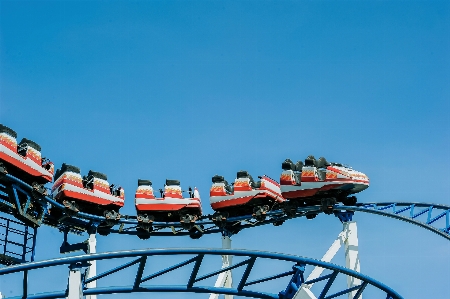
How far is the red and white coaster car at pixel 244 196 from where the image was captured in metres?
18.2

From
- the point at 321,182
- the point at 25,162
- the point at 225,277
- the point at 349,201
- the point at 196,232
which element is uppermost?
the point at 25,162

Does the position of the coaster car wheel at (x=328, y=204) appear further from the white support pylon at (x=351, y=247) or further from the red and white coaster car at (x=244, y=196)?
the red and white coaster car at (x=244, y=196)

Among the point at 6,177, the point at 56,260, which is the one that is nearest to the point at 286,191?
the point at 6,177

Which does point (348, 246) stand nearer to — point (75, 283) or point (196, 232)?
point (196, 232)

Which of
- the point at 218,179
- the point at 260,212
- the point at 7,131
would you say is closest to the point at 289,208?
the point at 260,212

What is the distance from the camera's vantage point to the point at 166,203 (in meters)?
18.3

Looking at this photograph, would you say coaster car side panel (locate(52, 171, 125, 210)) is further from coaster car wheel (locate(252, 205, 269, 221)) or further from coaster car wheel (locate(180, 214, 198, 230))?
coaster car wheel (locate(252, 205, 269, 221))

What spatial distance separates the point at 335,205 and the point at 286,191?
132 cm

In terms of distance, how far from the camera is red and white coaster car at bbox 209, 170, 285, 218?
18.2 metres

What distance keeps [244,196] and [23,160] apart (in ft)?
19.6

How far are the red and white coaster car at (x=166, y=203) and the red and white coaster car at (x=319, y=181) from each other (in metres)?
2.66

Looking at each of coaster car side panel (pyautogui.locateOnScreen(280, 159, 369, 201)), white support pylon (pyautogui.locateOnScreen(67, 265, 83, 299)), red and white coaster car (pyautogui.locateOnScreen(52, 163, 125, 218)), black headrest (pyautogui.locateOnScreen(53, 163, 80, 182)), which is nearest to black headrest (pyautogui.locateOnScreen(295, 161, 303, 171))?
coaster car side panel (pyautogui.locateOnScreen(280, 159, 369, 201))

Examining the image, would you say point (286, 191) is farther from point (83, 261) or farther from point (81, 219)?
point (83, 261)

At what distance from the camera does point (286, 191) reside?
1753 cm
